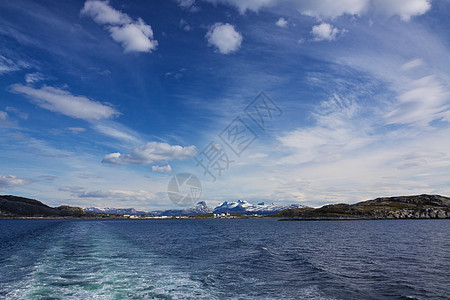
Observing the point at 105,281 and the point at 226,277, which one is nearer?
the point at 105,281

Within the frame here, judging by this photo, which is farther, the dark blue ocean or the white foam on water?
the dark blue ocean

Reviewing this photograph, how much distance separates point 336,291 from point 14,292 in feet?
88.9

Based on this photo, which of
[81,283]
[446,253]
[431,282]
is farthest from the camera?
[446,253]

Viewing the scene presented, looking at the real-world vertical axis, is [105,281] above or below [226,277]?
above

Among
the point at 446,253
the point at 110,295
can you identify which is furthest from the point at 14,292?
the point at 446,253

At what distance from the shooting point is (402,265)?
1399 inches

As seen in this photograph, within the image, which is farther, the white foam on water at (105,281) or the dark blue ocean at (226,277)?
the dark blue ocean at (226,277)

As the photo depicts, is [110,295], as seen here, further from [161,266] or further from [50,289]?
[161,266]

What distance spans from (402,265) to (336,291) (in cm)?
1809

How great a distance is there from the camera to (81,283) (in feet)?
83.0

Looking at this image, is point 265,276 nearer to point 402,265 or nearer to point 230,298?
point 230,298

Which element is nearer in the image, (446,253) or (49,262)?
(49,262)

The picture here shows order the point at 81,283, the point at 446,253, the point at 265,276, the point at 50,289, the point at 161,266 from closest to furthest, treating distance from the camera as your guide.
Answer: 1. the point at 50,289
2. the point at 81,283
3. the point at 265,276
4. the point at 161,266
5. the point at 446,253

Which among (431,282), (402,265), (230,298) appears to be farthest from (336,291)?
(402,265)
